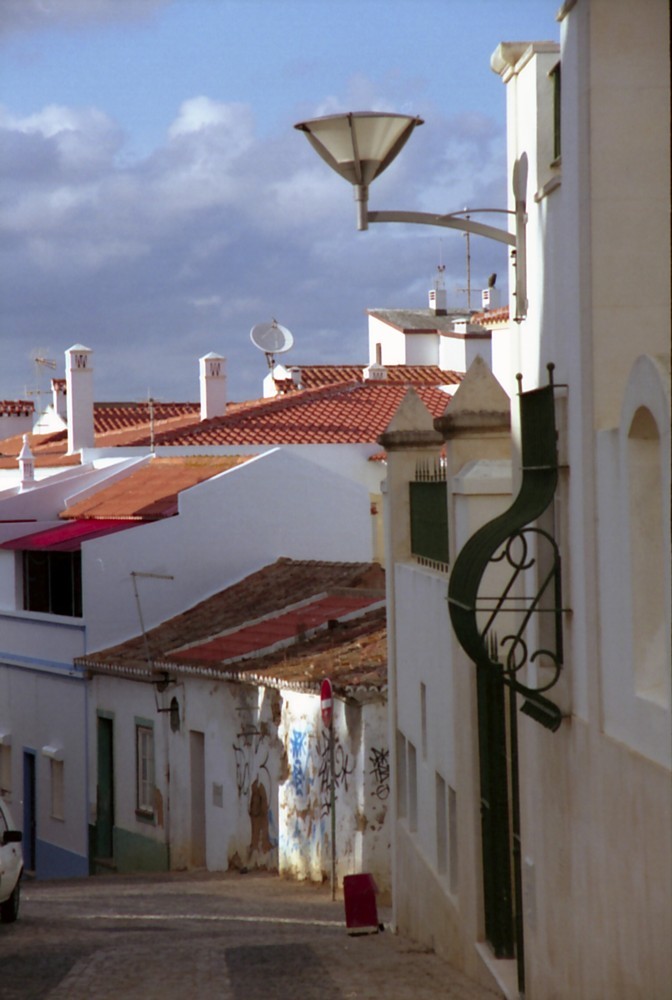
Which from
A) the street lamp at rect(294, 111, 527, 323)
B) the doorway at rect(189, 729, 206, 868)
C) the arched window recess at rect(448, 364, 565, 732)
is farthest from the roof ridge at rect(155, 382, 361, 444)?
the arched window recess at rect(448, 364, 565, 732)

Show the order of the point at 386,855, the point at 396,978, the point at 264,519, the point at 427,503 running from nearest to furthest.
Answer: the point at 396,978, the point at 427,503, the point at 386,855, the point at 264,519

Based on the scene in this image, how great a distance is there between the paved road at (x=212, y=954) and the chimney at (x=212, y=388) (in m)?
23.3

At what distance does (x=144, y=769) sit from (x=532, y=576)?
718 inches

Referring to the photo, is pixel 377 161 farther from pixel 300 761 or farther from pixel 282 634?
pixel 282 634

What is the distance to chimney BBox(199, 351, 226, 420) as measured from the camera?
4256 centimetres

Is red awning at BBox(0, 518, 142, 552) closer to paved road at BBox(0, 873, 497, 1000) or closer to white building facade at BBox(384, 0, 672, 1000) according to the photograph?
paved road at BBox(0, 873, 497, 1000)

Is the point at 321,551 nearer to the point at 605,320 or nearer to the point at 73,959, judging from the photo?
the point at 73,959

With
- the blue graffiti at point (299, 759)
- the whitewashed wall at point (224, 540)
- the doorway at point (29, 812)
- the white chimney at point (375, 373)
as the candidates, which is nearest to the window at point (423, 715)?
the blue graffiti at point (299, 759)

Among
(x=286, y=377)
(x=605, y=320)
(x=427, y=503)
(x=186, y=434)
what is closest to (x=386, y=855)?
(x=427, y=503)

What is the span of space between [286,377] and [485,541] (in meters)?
41.7

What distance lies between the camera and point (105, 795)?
2784 cm

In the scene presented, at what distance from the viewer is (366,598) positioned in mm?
25906

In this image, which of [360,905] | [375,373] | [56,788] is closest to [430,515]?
[360,905]

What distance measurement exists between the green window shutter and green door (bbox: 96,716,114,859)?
13393 millimetres
